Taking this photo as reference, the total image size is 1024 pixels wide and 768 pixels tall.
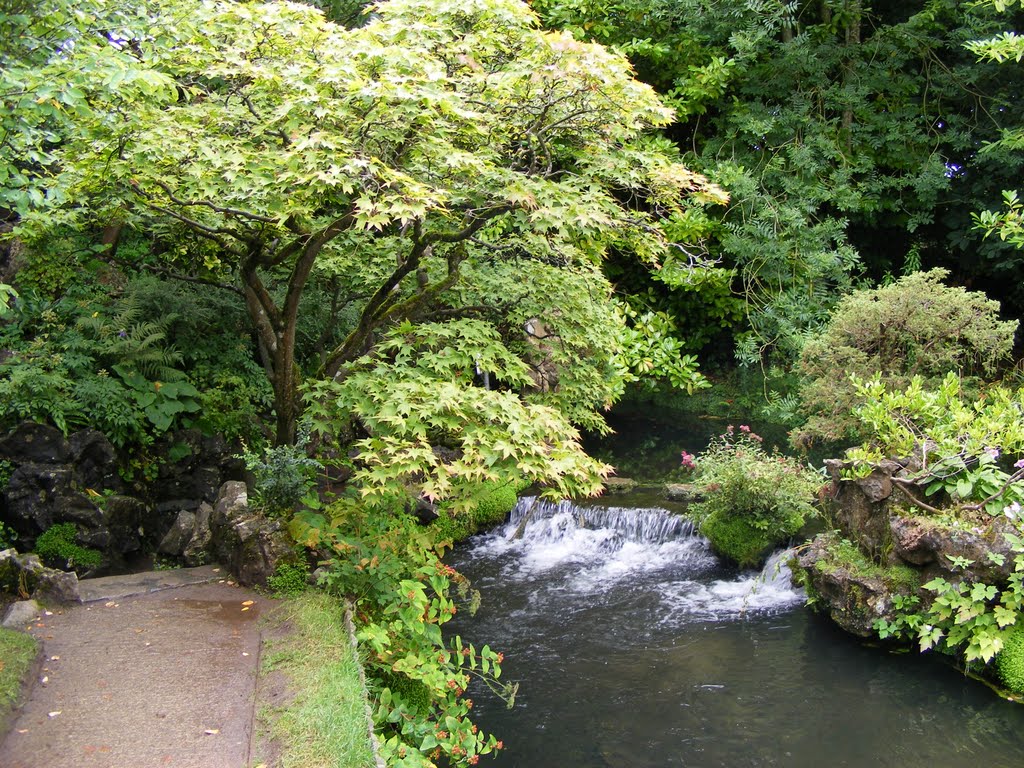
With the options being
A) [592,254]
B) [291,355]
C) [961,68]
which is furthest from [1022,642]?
[961,68]

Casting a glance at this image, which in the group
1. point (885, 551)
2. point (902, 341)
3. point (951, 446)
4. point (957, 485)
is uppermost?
point (902, 341)

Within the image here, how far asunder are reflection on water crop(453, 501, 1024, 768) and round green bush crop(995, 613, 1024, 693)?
7.7 inches

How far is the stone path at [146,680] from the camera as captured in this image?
418 centimetres

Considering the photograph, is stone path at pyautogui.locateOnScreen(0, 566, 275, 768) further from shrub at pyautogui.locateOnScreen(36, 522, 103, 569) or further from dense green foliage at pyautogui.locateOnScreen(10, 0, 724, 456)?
dense green foliage at pyautogui.locateOnScreen(10, 0, 724, 456)

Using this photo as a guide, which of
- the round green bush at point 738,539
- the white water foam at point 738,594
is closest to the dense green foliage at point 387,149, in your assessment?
the white water foam at point 738,594

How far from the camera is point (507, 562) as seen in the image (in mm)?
9703

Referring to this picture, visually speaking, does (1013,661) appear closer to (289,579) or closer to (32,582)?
→ (289,579)

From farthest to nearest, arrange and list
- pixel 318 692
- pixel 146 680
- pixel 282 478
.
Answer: pixel 282 478
pixel 146 680
pixel 318 692

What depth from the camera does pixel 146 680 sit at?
4.92 metres

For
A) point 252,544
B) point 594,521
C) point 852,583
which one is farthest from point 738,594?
point 252,544

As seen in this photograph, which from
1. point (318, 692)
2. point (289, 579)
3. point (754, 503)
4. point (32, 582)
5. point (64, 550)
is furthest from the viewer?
point (754, 503)

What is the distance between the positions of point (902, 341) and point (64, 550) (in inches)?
362

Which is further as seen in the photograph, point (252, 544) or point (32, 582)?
point (252, 544)

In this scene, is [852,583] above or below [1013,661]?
above
